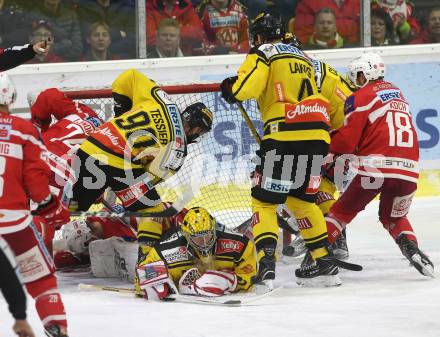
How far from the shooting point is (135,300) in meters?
5.83

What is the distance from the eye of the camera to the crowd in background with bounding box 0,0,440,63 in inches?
323

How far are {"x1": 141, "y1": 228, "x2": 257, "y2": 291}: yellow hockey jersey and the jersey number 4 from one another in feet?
3.32

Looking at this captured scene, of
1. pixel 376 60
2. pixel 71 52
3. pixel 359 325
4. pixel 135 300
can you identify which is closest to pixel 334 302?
pixel 359 325

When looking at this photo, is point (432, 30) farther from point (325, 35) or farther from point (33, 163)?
point (33, 163)

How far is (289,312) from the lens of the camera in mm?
5402

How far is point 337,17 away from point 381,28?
1.20 feet

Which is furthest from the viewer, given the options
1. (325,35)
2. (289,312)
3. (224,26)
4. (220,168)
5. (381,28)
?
(381,28)

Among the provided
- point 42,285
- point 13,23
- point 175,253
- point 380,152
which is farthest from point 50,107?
point 42,285

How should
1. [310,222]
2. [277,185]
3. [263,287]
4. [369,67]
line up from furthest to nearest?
[369,67], [310,222], [277,185], [263,287]

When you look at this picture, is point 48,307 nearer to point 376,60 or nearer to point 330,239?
point 330,239

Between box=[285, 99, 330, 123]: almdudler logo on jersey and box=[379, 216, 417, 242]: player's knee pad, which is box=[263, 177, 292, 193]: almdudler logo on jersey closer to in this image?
box=[285, 99, 330, 123]: almdudler logo on jersey

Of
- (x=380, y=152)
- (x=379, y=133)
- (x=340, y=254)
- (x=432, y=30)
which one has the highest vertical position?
(x=432, y=30)

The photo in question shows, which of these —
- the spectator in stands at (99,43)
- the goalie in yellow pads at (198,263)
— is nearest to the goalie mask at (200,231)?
the goalie in yellow pads at (198,263)

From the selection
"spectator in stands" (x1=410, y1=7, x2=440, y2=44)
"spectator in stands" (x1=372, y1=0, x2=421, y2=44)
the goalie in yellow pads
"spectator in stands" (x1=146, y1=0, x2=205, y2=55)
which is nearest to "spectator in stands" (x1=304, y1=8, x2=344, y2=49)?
"spectator in stands" (x1=372, y1=0, x2=421, y2=44)
